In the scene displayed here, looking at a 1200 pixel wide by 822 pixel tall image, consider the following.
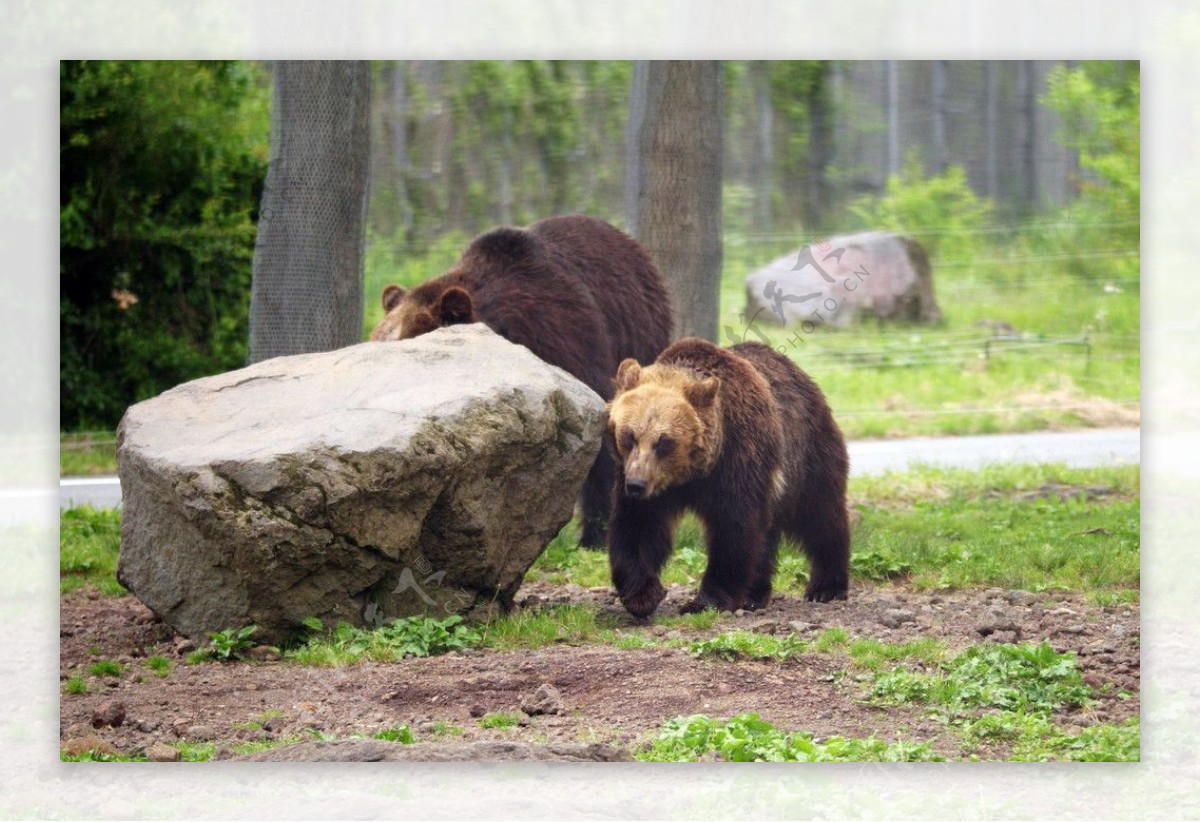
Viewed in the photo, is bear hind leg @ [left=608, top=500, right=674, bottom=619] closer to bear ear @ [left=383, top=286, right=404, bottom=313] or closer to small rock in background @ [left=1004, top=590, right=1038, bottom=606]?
small rock in background @ [left=1004, top=590, right=1038, bottom=606]

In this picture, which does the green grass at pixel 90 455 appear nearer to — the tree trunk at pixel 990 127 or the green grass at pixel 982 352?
the green grass at pixel 982 352

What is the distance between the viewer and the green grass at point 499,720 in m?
5.50

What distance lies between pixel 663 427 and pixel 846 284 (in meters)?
3.05

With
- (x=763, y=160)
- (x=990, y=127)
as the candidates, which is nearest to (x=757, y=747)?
(x=990, y=127)

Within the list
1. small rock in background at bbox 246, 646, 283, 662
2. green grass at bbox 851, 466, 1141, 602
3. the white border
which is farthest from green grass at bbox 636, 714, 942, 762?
green grass at bbox 851, 466, 1141, 602

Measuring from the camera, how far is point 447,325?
7184mm

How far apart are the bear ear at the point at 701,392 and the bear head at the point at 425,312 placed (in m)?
1.37

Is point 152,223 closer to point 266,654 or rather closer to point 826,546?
point 266,654

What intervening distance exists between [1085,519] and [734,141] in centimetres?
357

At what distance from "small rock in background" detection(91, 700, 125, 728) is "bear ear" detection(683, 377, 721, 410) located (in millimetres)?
2469

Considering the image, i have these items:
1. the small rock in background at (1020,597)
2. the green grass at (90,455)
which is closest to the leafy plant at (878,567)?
the small rock in background at (1020,597)

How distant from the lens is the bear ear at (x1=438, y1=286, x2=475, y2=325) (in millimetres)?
7160

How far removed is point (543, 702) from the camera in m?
5.60

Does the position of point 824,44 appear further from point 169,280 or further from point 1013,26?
point 169,280
